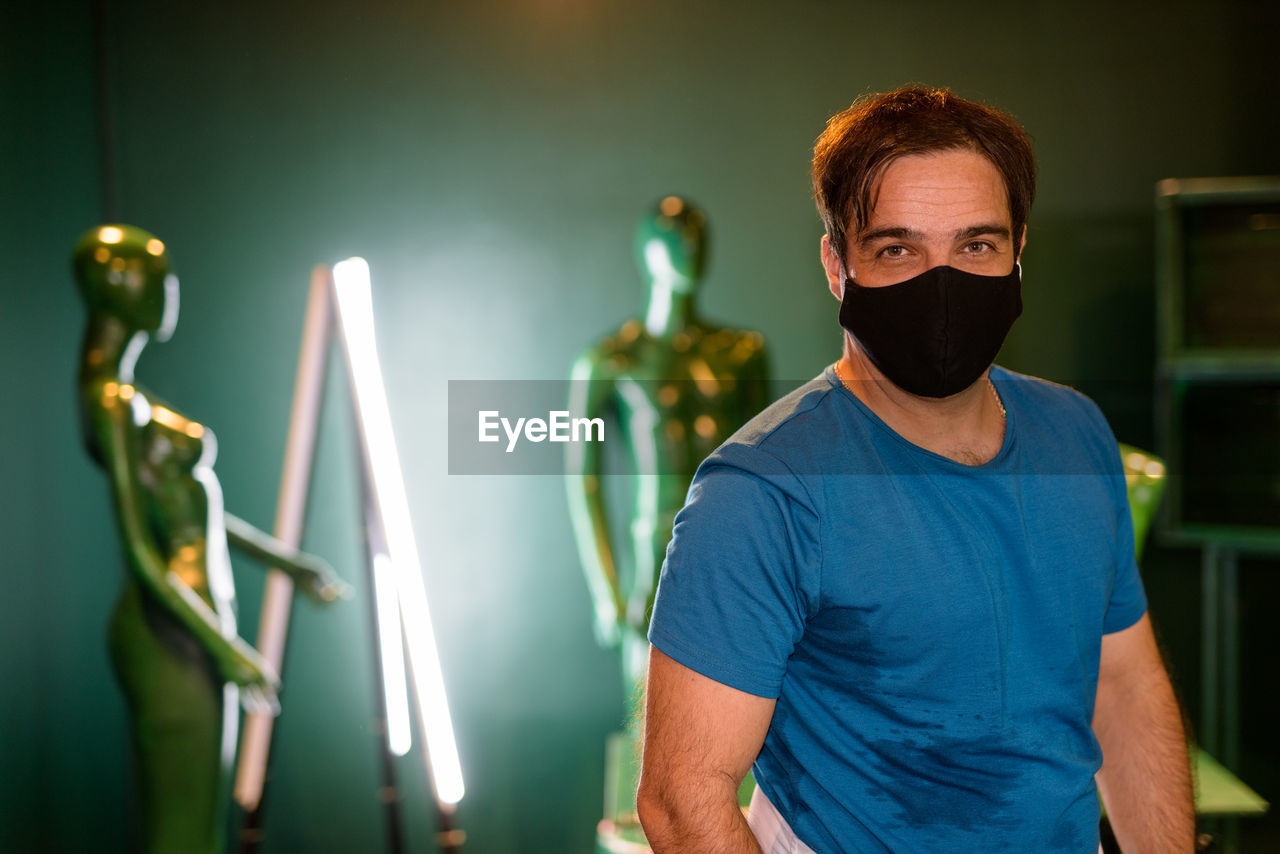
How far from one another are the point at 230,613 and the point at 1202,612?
8.76 feet

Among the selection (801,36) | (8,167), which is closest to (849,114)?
(801,36)

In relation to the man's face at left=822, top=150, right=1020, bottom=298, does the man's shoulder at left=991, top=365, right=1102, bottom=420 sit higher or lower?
lower

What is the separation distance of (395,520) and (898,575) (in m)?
1.54

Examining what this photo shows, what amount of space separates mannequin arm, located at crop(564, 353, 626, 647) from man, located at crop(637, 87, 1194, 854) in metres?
1.40

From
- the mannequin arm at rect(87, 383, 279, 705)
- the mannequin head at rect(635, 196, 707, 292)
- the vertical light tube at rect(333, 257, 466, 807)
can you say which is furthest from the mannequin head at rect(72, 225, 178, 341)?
the mannequin head at rect(635, 196, 707, 292)

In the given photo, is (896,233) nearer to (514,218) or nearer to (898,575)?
(898,575)

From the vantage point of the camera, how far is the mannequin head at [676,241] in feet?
8.10

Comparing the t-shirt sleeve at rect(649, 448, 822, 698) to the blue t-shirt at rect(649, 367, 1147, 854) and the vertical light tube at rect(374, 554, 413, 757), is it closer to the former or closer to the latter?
the blue t-shirt at rect(649, 367, 1147, 854)

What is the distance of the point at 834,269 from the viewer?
45.4 inches

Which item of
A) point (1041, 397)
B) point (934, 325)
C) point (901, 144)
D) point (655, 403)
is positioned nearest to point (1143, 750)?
point (1041, 397)

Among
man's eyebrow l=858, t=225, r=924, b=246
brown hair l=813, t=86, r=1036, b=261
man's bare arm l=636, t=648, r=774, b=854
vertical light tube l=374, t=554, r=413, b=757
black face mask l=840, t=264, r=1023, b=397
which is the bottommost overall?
vertical light tube l=374, t=554, r=413, b=757

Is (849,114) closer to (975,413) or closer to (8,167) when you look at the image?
(975,413)

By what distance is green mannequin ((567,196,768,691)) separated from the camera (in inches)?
98.5

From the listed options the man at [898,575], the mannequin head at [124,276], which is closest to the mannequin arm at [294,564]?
the mannequin head at [124,276]
